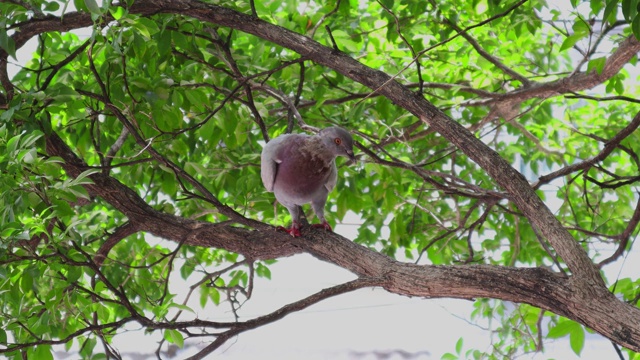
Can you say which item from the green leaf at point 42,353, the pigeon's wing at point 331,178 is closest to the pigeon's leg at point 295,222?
the pigeon's wing at point 331,178

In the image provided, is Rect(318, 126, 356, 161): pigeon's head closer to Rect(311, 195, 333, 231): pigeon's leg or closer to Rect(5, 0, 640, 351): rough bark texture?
Rect(5, 0, 640, 351): rough bark texture

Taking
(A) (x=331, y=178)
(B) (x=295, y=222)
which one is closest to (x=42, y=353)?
(B) (x=295, y=222)

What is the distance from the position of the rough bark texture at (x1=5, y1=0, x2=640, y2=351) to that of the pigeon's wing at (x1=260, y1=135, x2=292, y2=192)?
0.63 feet

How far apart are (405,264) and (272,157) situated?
49cm

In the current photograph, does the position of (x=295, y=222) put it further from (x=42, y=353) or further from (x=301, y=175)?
(x=42, y=353)

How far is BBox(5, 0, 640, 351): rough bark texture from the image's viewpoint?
1.69m

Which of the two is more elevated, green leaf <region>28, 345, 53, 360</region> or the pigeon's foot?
the pigeon's foot

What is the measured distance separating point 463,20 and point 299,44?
4.83 feet

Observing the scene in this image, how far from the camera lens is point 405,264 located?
1.88m

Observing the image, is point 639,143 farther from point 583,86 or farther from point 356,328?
point 356,328

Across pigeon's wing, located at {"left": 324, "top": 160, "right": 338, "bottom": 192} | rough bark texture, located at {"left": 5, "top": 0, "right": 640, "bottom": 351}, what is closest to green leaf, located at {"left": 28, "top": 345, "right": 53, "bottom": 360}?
rough bark texture, located at {"left": 5, "top": 0, "right": 640, "bottom": 351}

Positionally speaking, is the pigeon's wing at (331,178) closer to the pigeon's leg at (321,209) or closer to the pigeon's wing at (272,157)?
the pigeon's leg at (321,209)

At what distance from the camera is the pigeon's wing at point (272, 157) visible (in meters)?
2.03

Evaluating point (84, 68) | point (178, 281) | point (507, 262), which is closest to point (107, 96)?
point (84, 68)
